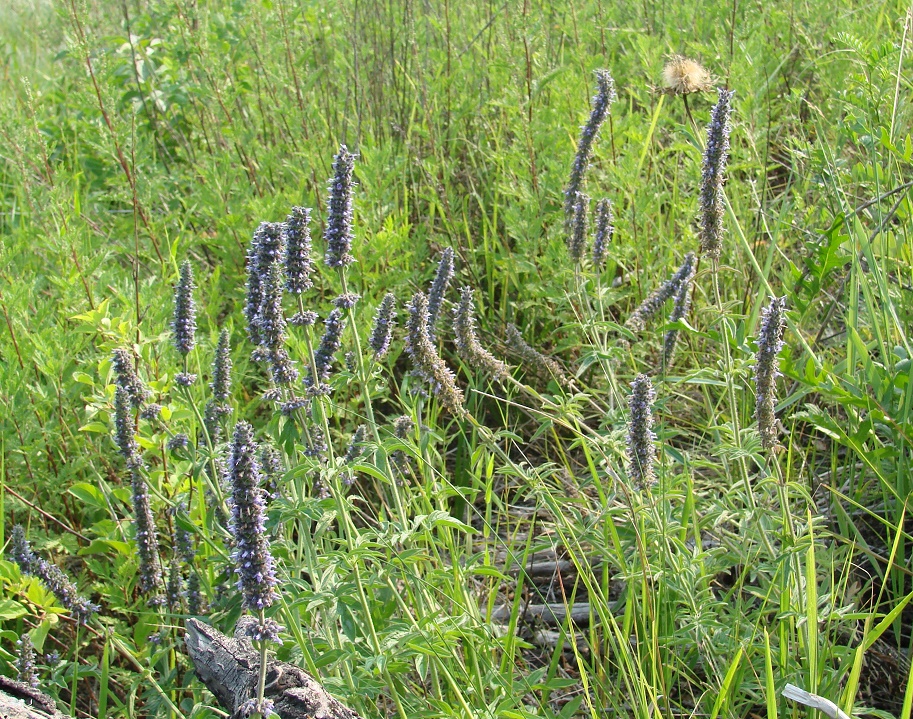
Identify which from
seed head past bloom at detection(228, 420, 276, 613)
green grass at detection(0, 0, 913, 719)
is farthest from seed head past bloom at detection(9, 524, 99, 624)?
seed head past bloom at detection(228, 420, 276, 613)

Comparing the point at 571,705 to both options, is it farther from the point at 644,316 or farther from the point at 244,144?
the point at 244,144

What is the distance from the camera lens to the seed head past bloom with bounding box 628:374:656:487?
2.16 metres

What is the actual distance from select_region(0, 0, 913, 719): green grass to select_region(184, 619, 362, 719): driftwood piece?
0.10 m

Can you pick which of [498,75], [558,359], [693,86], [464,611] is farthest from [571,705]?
[498,75]

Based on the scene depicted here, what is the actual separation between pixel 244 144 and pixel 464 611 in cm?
340

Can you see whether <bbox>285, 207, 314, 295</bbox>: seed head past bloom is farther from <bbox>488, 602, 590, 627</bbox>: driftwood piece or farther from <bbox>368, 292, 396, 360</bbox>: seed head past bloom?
<bbox>488, 602, 590, 627</bbox>: driftwood piece

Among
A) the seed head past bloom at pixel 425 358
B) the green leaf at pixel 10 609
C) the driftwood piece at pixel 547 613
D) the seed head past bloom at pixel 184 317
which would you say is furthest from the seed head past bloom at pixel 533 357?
the green leaf at pixel 10 609

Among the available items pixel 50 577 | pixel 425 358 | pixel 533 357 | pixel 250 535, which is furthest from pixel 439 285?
pixel 50 577

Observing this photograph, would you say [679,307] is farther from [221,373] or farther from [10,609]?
[10,609]

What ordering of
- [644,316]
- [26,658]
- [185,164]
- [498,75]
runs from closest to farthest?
[26,658] → [644,316] → [498,75] → [185,164]

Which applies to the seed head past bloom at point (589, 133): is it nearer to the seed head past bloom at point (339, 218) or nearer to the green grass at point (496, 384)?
the green grass at point (496, 384)

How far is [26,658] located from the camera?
228cm

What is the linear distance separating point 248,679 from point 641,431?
107cm

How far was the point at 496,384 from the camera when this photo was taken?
3.75 metres
